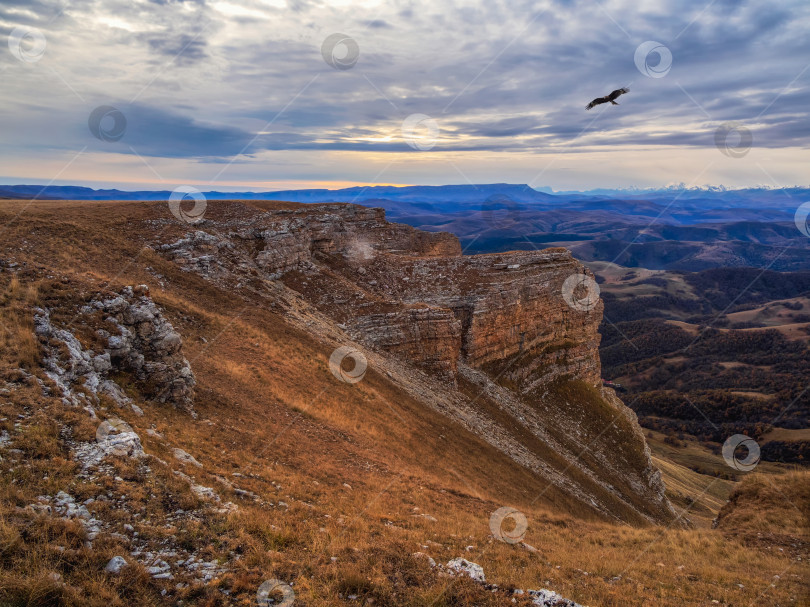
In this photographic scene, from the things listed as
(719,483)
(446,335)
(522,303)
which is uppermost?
(522,303)

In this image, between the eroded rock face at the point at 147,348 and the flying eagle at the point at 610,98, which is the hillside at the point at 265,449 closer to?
the eroded rock face at the point at 147,348

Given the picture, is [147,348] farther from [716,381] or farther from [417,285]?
[716,381]

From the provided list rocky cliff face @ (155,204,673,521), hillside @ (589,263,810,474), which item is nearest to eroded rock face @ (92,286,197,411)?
rocky cliff face @ (155,204,673,521)

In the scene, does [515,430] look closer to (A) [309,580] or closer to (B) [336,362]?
(B) [336,362]

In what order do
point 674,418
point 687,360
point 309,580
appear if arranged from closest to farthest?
point 309,580
point 674,418
point 687,360

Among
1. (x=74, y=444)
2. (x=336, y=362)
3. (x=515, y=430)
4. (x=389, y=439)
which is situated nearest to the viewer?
(x=74, y=444)

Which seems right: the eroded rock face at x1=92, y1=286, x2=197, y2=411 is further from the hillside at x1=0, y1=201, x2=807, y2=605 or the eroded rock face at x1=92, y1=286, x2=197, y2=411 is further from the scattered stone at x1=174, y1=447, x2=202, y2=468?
the scattered stone at x1=174, y1=447, x2=202, y2=468

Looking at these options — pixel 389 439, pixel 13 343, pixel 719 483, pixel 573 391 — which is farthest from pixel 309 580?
pixel 719 483
